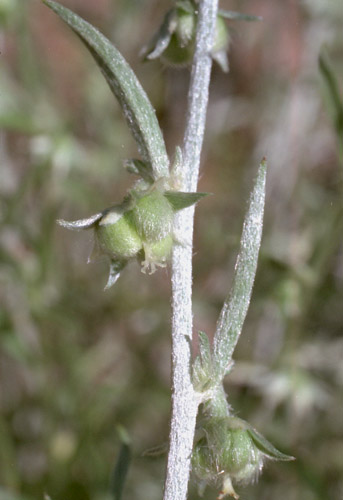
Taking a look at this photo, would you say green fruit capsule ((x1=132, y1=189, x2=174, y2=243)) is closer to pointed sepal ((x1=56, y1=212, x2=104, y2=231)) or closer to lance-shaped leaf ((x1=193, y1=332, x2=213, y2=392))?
pointed sepal ((x1=56, y1=212, x2=104, y2=231))

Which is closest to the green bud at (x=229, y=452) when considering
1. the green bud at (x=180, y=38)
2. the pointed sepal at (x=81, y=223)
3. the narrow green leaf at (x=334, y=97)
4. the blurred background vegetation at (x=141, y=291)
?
the pointed sepal at (x=81, y=223)

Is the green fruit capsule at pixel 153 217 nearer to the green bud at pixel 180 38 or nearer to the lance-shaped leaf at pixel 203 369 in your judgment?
the lance-shaped leaf at pixel 203 369

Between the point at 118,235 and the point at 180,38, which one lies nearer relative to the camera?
the point at 118,235

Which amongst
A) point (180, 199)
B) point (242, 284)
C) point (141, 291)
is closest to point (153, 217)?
point (180, 199)

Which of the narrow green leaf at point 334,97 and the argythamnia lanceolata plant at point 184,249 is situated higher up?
the narrow green leaf at point 334,97

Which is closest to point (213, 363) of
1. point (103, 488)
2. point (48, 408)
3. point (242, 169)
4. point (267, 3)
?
point (103, 488)

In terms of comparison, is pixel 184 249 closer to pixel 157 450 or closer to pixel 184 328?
pixel 184 328
